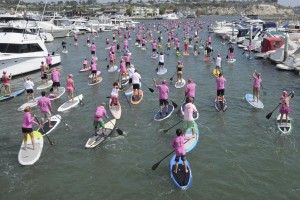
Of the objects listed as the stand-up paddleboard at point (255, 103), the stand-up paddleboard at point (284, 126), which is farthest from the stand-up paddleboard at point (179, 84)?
the stand-up paddleboard at point (284, 126)

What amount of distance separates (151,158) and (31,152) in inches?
204

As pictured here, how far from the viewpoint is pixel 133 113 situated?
1934 centimetres

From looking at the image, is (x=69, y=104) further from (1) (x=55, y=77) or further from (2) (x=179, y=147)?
(2) (x=179, y=147)

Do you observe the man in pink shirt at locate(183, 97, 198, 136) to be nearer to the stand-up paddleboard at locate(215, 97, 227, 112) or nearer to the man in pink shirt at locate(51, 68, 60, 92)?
the stand-up paddleboard at locate(215, 97, 227, 112)

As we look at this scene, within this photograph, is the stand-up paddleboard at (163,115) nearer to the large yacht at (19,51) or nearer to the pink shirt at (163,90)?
the pink shirt at (163,90)

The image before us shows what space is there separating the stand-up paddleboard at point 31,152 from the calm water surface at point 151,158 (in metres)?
0.29

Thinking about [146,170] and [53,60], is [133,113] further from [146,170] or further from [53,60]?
[53,60]

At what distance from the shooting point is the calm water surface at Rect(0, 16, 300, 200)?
38.3 ft

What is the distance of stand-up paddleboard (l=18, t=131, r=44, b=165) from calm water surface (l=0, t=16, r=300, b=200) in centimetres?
29

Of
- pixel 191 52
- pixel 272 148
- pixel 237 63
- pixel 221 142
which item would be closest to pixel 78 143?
pixel 221 142

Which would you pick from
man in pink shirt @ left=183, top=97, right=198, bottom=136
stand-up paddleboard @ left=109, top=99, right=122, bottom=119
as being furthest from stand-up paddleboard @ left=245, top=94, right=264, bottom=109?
stand-up paddleboard @ left=109, top=99, right=122, bottom=119

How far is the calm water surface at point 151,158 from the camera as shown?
11.7m

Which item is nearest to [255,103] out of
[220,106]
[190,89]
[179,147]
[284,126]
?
[220,106]

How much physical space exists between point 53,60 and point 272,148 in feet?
82.8
